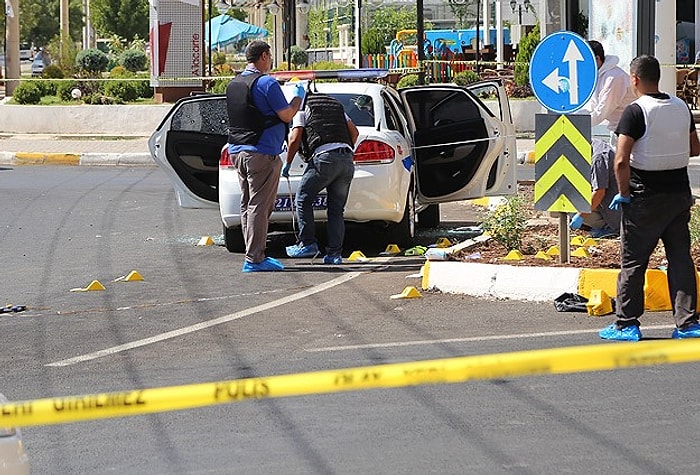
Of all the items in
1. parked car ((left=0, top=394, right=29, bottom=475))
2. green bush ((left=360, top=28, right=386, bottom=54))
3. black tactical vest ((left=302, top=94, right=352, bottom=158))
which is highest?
green bush ((left=360, top=28, right=386, bottom=54))

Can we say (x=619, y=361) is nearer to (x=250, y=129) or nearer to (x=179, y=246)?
(x=250, y=129)

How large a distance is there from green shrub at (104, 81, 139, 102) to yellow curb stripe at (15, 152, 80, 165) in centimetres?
572

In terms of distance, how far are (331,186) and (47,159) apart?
1281cm

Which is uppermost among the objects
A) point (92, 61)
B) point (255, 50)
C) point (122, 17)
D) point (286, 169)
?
point (122, 17)

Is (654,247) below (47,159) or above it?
below

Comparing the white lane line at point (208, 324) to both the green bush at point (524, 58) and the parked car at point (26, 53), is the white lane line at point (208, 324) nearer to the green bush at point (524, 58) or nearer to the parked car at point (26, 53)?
the green bush at point (524, 58)

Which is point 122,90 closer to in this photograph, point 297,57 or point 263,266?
point 297,57

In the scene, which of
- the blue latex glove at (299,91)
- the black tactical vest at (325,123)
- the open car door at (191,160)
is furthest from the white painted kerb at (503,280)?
the open car door at (191,160)

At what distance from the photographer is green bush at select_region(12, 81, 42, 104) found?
2842cm

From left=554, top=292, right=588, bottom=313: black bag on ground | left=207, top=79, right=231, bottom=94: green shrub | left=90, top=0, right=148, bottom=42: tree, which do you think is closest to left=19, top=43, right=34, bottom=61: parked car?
left=90, top=0, right=148, bottom=42: tree

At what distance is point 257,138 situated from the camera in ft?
34.8

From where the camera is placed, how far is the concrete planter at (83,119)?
26.4 meters

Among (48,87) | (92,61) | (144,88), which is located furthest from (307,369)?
(92,61)

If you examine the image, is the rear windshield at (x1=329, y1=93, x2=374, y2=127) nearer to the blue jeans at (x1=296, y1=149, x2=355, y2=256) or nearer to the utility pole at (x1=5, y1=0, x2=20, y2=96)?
the blue jeans at (x1=296, y1=149, x2=355, y2=256)
